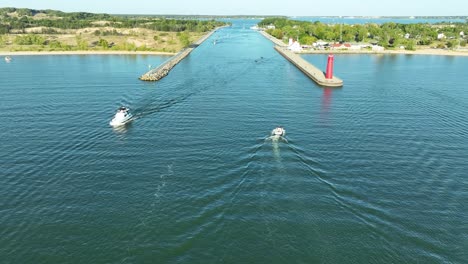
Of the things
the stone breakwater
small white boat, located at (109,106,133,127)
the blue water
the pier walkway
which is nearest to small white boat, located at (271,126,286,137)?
the blue water

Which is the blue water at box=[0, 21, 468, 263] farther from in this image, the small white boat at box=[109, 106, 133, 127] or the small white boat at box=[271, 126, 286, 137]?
the small white boat at box=[271, 126, 286, 137]

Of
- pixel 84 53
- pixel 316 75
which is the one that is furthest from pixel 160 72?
pixel 84 53

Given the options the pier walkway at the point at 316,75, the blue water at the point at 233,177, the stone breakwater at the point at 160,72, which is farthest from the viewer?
the stone breakwater at the point at 160,72

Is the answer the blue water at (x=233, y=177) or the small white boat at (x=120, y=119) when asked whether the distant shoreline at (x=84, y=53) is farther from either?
the small white boat at (x=120, y=119)

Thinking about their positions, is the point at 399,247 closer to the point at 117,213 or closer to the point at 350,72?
the point at 117,213

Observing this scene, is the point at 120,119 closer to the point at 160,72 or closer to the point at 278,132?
the point at 278,132

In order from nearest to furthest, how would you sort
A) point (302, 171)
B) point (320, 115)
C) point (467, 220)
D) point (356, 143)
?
point (467, 220), point (302, 171), point (356, 143), point (320, 115)

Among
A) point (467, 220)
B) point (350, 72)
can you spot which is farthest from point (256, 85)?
point (467, 220)

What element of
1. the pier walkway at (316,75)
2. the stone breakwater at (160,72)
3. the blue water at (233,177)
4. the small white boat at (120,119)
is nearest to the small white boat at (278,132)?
the blue water at (233,177)
